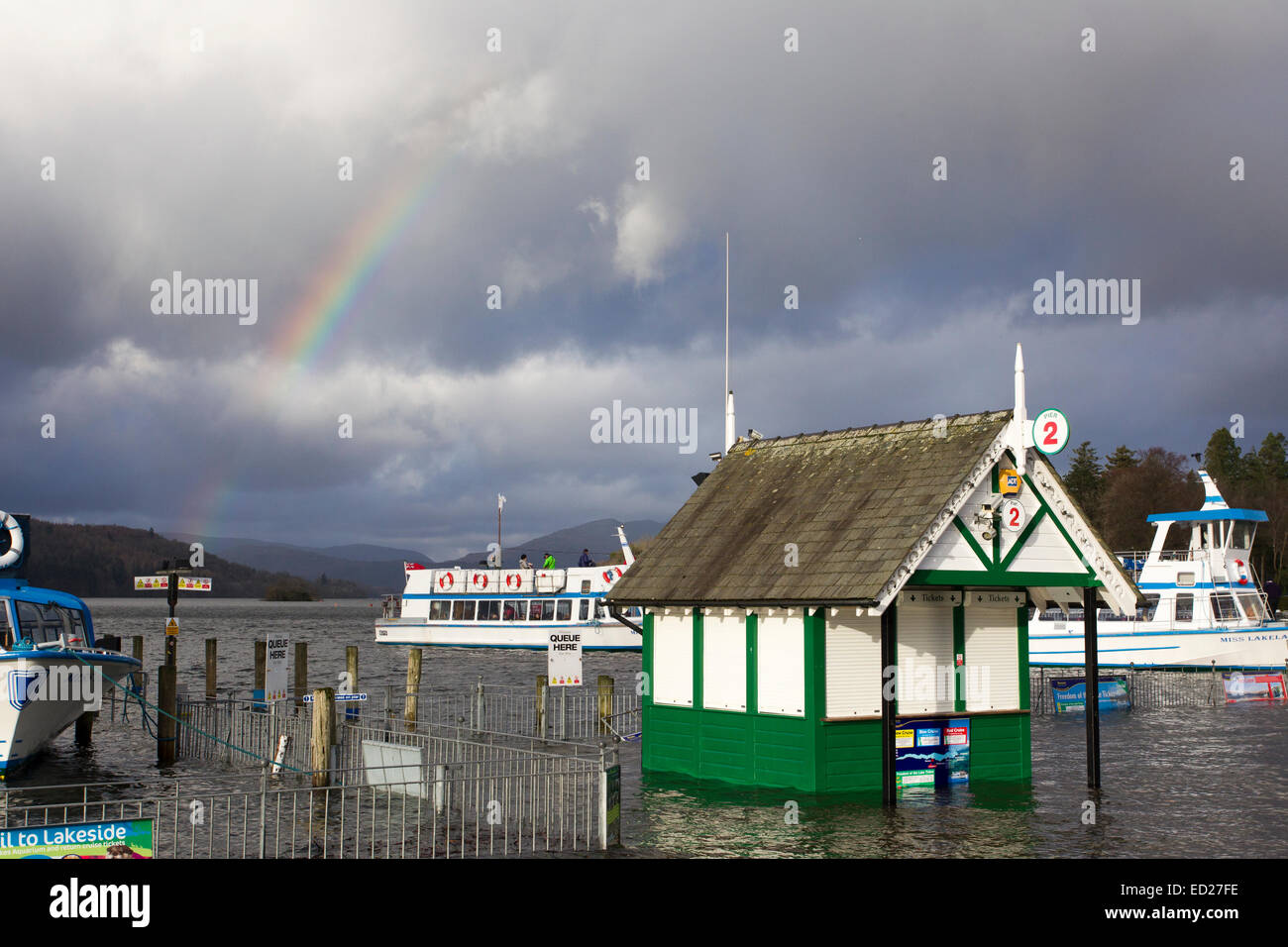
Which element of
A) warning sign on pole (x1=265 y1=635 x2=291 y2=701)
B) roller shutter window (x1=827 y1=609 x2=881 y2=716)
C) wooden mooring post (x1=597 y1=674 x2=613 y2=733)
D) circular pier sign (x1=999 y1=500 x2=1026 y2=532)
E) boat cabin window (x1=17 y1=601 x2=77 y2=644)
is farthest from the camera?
wooden mooring post (x1=597 y1=674 x2=613 y2=733)

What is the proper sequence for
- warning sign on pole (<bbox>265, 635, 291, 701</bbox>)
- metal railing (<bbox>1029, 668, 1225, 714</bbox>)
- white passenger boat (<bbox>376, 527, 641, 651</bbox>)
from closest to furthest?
warning sign on pole (<bbox>265, 635, 291, 701</bbox>) → metal railing (<bbox>1029, 668, 1225, 714</bbox>) → white passenger boat (<bbox>376, 527, 641, 651</bbox>)

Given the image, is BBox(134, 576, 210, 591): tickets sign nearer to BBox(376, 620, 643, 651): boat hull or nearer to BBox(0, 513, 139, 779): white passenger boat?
BBox(0, 513, 139, 779): white passenger boat

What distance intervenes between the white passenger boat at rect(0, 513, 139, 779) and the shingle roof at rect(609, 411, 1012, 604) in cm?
1276

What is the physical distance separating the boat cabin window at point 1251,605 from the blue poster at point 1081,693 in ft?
57.2

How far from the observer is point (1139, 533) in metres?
105

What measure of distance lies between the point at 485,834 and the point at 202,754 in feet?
45.9

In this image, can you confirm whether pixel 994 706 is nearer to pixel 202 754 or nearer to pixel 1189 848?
pixel 1189 848

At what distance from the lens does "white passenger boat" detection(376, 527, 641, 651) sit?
7638cm

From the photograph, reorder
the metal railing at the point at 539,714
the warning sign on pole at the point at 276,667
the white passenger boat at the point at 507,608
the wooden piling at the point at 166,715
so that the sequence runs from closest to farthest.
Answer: the wooden piling at the point at 166,715 < the warning sign on pole at the point at 276,667 < the metal railing at the point at 539,714 < the white passenger boat at the point at 507,608

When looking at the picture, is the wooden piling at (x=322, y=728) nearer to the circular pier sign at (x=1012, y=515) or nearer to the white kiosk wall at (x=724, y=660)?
the white kiosk wall at (x=724, y=660)

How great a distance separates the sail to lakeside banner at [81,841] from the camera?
447 inches

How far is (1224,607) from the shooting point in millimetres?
56438

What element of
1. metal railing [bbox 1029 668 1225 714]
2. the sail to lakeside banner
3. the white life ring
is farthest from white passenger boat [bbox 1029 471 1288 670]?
the sail to lakeside banner

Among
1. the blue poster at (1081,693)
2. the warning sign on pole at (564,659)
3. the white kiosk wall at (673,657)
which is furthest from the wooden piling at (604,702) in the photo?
the blue poster at (1081,693)
